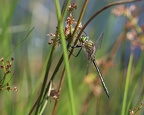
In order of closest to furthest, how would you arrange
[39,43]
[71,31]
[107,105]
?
[71,31] → [107,105] → [39,43]

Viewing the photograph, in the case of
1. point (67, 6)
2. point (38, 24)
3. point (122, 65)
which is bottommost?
point (67, 6)

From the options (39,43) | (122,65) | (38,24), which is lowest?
(122,65)

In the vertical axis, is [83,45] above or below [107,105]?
below

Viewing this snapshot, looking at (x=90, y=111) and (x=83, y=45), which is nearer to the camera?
(x=83, y=45)

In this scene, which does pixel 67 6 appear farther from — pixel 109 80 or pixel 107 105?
pixel 109 80

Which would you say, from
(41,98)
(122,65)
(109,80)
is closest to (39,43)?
(109,80)

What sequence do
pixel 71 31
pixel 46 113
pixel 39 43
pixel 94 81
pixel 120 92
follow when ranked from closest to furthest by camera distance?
pixel 71 31
pixel 94 81
pixel 120 92
pixel 46 113
pixel 39 43

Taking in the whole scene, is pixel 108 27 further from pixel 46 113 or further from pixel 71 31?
pixel 71 31

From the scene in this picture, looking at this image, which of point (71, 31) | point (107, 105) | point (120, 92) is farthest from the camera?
point (107, 105)

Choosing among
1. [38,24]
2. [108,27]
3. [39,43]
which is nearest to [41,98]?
[108,27]
